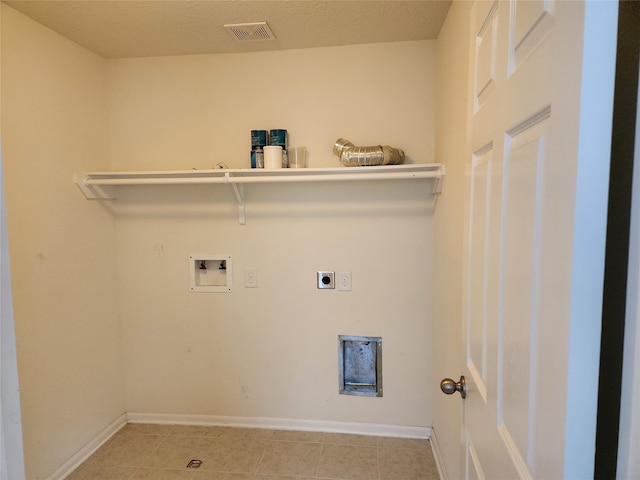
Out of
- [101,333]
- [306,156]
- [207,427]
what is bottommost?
[207,427]

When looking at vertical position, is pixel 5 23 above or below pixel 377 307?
above

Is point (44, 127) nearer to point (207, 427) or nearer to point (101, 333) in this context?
point (101, 333)

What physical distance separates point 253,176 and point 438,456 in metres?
1.95

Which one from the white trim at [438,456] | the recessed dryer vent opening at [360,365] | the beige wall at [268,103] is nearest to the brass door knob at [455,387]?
the white trim at [438,456]

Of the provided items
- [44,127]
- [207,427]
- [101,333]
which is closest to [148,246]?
[101,333]

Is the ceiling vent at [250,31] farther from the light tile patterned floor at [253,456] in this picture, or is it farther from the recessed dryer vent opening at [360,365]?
the light tile patterned floor at [253,456]

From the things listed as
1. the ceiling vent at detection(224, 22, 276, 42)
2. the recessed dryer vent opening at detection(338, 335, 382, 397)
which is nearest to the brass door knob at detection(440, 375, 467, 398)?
the recessed dryer vent opening at detection(338, 335, 382, 397)

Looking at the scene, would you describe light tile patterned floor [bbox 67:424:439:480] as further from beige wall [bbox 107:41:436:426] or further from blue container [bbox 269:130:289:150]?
blue container [bbox 269:130:289:150]

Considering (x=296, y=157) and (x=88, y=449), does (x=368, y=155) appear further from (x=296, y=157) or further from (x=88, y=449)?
(x=88, y=449)

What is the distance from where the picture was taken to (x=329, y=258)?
7.43 ft

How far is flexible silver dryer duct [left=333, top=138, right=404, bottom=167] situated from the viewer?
1989 millimetres

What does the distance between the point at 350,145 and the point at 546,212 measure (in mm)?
1662

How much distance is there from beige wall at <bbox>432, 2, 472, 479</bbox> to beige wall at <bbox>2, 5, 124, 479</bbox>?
2.09 meters

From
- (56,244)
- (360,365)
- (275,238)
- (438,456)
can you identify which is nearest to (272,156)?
(275,238)
